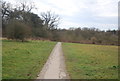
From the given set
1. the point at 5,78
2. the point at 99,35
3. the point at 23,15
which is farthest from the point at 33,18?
the point at 5,78

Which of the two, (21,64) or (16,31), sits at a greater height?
(16,31)

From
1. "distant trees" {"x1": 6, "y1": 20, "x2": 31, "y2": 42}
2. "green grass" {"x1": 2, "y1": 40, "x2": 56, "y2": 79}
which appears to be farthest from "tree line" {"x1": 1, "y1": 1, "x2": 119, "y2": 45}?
"green grass" {"x1": 2, "y1": 40, "x2": 56, "y2": 79}

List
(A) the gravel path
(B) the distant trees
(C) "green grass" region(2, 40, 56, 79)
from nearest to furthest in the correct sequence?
(A) the gravel path → (C) "green grass" region(2, 40, 56, 79) → (B) the distant trees

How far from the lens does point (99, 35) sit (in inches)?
2931

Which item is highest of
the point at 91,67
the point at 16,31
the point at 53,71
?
the point at 16,31

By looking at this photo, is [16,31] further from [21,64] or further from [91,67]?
[91,67]

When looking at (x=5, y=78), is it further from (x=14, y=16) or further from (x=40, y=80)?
(x=14, y=16)

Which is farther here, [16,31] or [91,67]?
[16,31]

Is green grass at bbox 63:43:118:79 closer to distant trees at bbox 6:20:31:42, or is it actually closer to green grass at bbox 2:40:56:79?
green grass at bbox 2:40:56:79

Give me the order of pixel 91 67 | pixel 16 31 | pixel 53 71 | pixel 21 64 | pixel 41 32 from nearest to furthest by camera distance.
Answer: pixel 53 71 → pixel 21 64 → pixel 91 67 → pixel 16 31 → pixel 41 32

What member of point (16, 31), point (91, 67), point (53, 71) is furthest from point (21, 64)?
point (16, 31)

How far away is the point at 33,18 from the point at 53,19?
18799 millimetres

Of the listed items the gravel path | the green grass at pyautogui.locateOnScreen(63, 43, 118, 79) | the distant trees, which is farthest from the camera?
the distant trees

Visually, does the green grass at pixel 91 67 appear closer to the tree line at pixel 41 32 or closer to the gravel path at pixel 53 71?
the gravel path at pixel 53 71
